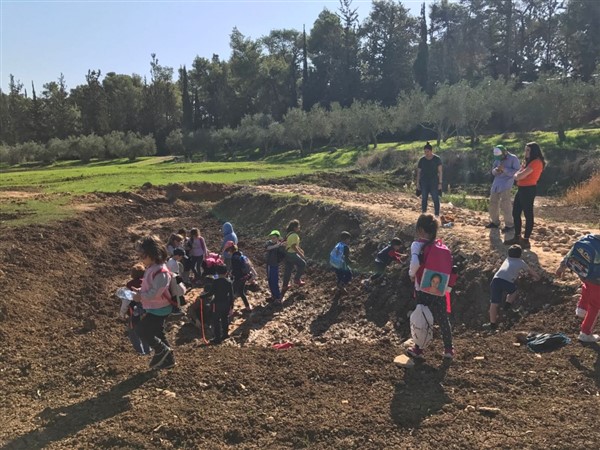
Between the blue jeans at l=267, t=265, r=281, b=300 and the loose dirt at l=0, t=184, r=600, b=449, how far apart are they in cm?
37

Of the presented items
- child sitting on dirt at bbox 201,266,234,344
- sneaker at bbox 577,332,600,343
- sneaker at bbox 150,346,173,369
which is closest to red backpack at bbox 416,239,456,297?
sneaker at bbox 577,332,600,343

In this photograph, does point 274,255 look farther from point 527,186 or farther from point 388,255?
point 527,186

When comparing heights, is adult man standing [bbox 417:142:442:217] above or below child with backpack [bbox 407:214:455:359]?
above

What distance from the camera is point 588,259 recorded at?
6.12m

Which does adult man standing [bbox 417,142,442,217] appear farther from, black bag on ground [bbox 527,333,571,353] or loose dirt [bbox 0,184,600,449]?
black bag on ground [bbox 527,333,571,353]

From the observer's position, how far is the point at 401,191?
24344mm

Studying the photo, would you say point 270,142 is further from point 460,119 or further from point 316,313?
point 316,313

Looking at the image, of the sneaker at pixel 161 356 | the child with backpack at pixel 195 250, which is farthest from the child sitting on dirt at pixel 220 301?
the child with backpack at pixel 195 250

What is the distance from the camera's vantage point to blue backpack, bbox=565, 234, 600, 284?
20.0ft

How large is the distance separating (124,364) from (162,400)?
5.30 feet

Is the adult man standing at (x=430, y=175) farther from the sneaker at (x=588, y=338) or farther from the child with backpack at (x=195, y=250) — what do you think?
the sneaker at (x=588, y=338)

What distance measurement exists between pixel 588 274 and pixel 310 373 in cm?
359

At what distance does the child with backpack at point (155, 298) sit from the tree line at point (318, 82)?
165 feet

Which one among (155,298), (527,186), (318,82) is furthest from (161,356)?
(318,82)
